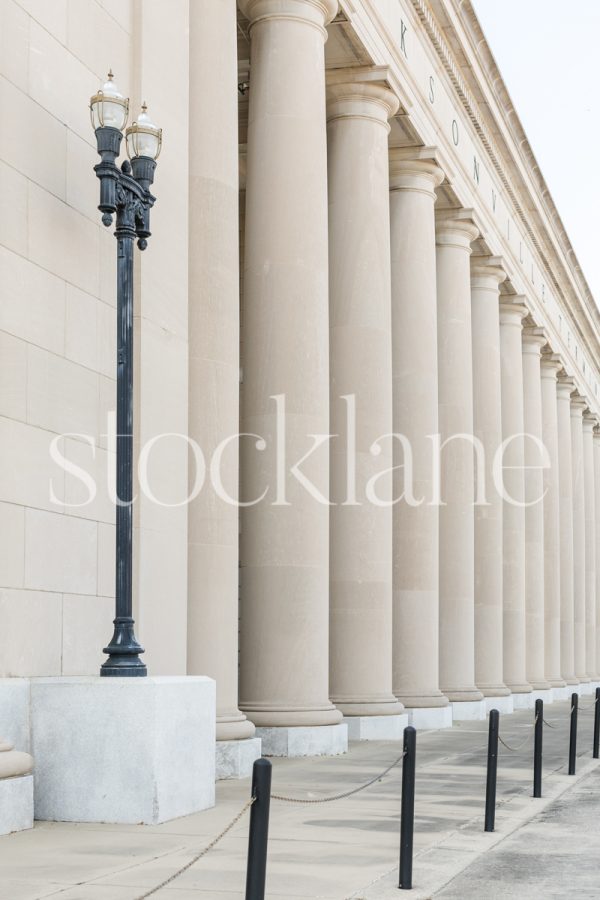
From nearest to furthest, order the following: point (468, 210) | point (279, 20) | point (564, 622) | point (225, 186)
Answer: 1. point (225, 186)
2. point (279, 20)
3. point (468, 210)
4. point (564, 622)

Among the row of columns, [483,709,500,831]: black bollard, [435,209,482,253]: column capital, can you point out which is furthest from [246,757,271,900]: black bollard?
[435,209,482,253]: column capital

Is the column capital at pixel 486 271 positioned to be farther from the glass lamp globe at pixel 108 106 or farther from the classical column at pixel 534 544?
the glass lamp globe at pixel 108 106

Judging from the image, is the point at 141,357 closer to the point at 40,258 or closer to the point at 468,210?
the point at 40,258

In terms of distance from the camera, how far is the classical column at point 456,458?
135 feet

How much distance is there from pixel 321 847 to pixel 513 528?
125 feet

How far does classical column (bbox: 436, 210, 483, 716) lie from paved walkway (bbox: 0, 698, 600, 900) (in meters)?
18.4

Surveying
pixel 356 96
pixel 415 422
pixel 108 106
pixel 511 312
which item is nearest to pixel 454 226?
pixel 415 422

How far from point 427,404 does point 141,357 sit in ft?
61.5

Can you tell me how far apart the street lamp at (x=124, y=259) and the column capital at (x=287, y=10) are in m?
10.8

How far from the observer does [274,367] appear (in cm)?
2661

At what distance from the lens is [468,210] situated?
43500mm

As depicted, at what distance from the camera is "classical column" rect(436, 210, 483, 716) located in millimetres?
41125

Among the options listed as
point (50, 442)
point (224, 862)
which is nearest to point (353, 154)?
point (50, 442)

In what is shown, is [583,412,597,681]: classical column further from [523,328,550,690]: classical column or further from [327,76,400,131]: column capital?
[327,76,400,131]: column capital
